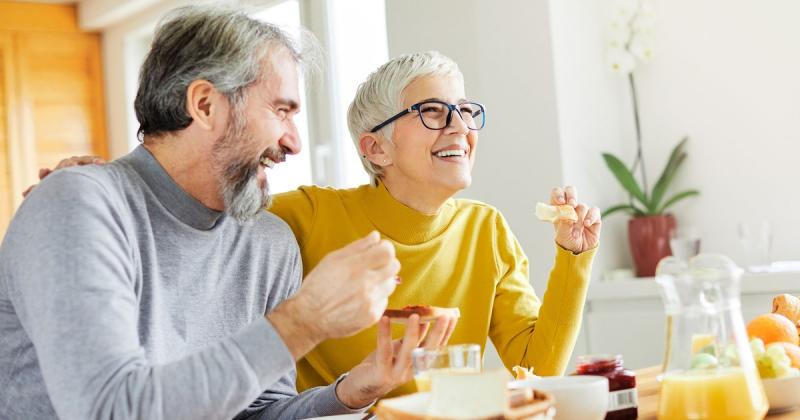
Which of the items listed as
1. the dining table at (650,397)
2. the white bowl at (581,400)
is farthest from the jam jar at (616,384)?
the white bowl at (581,400)

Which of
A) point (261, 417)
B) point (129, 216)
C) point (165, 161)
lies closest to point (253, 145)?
point (165, 161)

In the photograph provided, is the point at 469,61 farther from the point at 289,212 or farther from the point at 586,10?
the point at 289,212

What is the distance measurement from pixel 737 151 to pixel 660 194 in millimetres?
302

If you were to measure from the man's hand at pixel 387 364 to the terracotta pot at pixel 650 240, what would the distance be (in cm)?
196

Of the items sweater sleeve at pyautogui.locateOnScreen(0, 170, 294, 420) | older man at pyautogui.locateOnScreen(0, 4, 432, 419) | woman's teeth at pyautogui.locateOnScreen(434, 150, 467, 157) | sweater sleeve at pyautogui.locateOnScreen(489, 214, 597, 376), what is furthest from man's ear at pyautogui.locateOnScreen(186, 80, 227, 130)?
sweater sleeve at pyautogui.locateOnScreen(489, 214, 597, 376)

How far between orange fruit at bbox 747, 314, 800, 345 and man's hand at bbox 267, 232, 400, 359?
2.06ft

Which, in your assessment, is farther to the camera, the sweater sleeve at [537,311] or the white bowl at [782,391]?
the sweater sleeve at [537,311]

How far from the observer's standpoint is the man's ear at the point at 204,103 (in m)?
1.64

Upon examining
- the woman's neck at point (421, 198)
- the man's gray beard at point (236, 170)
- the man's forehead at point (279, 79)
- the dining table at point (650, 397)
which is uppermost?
the man's forehead at point (279, 79)

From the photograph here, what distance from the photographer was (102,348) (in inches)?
48.0

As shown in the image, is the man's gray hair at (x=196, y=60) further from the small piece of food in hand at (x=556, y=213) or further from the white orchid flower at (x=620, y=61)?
the white orchid flower at (x=620, y=61)

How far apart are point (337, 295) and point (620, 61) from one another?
2464mm

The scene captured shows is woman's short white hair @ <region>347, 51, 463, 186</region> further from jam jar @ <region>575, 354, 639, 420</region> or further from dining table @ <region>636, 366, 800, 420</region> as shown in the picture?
jam jar @ <region>575, 354, 639, 420</region>

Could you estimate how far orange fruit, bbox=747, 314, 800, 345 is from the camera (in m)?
1.48
